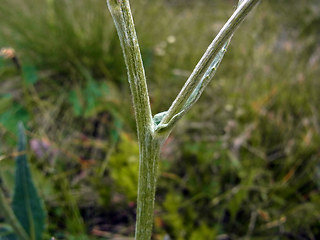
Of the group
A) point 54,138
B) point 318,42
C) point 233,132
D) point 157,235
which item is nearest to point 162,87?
point 233,132

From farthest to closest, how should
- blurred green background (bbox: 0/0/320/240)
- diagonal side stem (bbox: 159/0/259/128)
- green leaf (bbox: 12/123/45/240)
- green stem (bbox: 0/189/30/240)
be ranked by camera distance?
blurred green background (bbox: 0/0/320/240) < green leaf (bbox: 12/123/45/240) < green stem (bbox: 0/189/30/240) < diagonal side stem (bbox: 159/0/259/128)

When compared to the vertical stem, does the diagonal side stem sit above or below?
above

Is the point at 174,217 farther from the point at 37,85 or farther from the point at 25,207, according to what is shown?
the point at 37,85

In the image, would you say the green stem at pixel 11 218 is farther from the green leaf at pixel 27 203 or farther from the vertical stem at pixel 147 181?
the vertical stem at pixel 147 181

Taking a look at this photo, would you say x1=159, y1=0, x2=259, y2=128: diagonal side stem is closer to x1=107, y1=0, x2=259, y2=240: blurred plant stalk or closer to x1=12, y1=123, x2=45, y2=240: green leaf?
x1=107, y1=0, x2=259, y2=240: blurred plant stalk

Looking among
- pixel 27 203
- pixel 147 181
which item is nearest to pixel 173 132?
pixel 27 203

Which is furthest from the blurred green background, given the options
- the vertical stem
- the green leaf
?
the vertical stem

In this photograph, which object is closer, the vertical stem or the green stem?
the vertical stem

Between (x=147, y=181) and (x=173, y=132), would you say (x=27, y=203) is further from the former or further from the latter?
(x=173, y=132)
